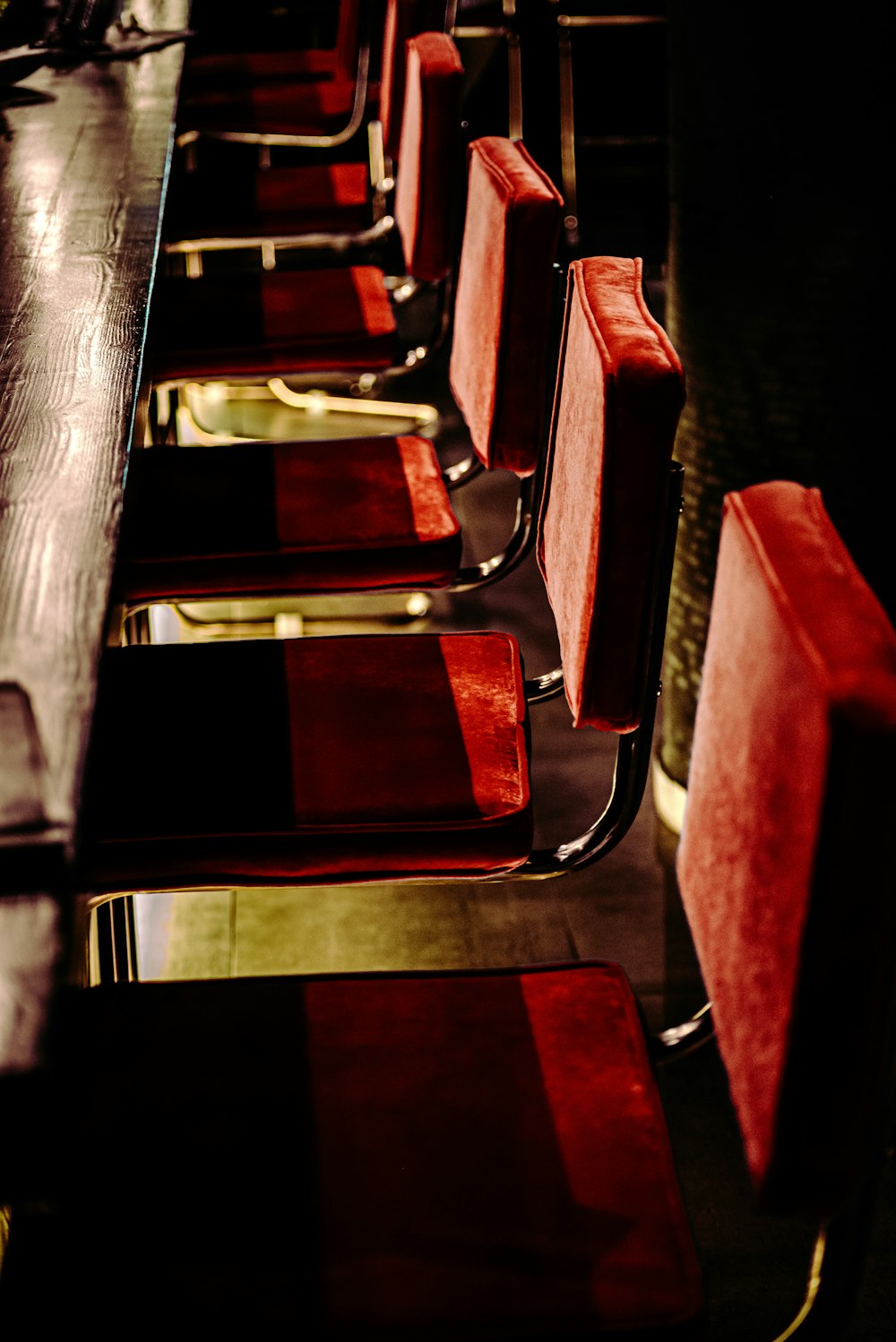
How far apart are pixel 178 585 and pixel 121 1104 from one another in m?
0.71

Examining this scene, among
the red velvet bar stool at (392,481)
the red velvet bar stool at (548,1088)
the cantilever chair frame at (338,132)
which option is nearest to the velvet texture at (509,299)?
the red velvet bar stool at (392,481)

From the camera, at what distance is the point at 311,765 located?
110 cm

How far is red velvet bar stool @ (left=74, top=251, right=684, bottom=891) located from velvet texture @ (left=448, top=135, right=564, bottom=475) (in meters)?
0.14

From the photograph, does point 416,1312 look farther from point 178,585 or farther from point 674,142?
point 674,142

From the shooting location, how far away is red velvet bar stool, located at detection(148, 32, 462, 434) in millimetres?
1740

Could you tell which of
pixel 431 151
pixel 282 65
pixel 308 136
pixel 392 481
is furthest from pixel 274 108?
pixel 392 481

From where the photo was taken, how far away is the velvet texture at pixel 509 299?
1272 millimetres

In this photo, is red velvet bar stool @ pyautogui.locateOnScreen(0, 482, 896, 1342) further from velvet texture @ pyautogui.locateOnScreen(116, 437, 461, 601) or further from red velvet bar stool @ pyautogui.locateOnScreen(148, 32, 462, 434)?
red velvet bar stool @ pyautogui.locateOnScreen(148, 32, 462, 434)

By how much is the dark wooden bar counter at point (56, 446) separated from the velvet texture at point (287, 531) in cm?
24

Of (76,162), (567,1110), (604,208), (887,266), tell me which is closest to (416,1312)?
(567,1110)

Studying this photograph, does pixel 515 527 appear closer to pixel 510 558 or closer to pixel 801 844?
pixel 510 558

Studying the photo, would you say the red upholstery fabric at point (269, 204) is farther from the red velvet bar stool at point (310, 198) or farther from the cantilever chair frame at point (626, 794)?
the cantilever chair frame at point (626, 794)

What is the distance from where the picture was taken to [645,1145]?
33.2 inches

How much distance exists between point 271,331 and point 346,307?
14cm
